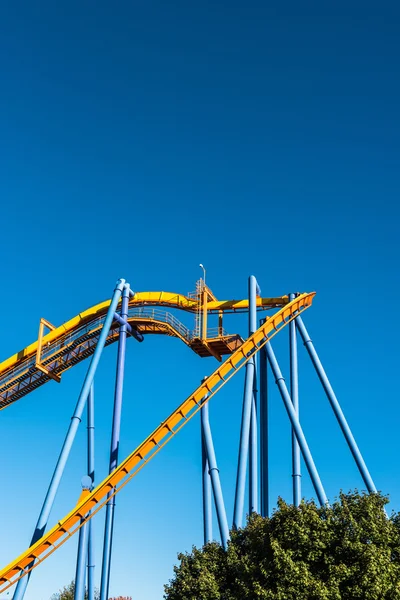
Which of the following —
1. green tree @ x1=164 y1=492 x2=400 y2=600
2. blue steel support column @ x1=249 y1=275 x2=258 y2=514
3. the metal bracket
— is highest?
the metal bracket

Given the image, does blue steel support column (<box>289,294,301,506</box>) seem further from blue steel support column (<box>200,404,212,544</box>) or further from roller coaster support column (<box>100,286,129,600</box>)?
roller coaster support column (<box>100,286,129,600</box>)

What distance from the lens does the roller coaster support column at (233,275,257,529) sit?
21109 mm

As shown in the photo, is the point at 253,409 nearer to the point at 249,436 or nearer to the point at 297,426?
the point at 249,436

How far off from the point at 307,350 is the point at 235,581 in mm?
8591

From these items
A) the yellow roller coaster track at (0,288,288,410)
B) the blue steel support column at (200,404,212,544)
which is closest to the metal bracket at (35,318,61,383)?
the yellow roller coaster track at (0,288,288,410)

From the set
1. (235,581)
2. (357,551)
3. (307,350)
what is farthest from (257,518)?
(307,350)

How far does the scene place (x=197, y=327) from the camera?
25.3 m

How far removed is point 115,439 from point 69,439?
1524 mm

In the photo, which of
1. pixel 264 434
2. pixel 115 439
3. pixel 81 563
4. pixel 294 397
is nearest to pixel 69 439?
pixel 115 439

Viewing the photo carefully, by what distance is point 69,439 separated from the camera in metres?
22.3

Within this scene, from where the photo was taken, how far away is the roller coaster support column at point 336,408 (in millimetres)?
22050

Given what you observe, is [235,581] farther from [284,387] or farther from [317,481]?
[284,387]

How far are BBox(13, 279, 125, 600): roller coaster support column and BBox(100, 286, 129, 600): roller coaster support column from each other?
28.3 inches

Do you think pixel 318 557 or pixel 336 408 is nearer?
pixel 318 557
